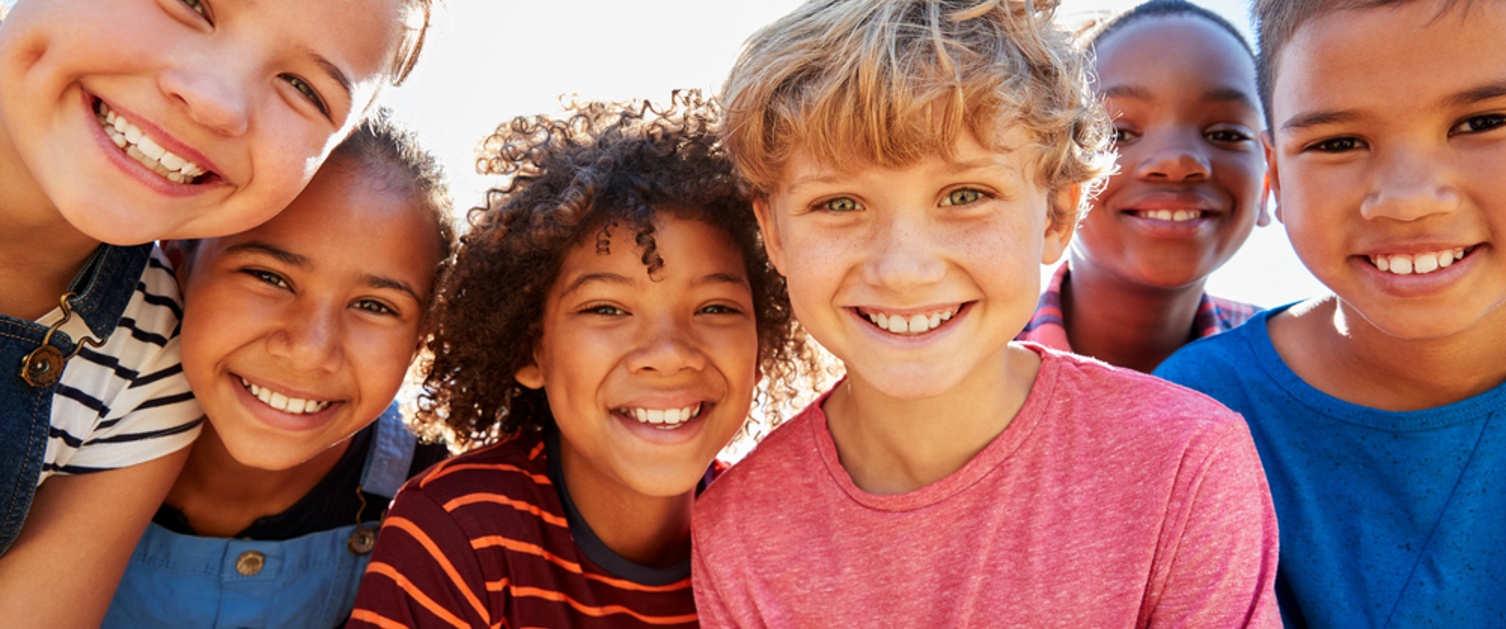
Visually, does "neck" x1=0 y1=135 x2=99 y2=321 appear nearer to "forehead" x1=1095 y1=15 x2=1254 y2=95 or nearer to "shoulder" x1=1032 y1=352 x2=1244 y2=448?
"shoulder" x1=1032 y1=352 x2=1244 y2=448

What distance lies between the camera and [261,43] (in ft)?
6.54

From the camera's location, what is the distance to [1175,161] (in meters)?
2.86

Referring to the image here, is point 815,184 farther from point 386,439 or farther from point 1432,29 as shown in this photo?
point 386,439

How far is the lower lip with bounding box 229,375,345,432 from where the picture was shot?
2.40 meters

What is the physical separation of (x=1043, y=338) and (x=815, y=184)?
1433 millimetres

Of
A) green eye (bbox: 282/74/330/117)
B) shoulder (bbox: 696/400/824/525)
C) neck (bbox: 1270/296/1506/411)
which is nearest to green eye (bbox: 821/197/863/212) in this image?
shoulder (bbox: 696/400/824/525)

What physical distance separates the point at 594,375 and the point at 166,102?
3.03 feet

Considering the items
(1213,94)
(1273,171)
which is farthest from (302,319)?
(1213,94)

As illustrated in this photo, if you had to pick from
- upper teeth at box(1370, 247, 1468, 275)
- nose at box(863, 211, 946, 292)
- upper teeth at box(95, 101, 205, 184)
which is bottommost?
upper teeth at box(1370, 247, 1468, 275)

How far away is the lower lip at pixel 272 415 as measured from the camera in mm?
2396

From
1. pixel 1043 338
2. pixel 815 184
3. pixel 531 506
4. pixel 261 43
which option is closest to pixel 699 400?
pixel 531 506

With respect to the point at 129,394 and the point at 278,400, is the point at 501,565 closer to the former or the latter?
the point at 278,400

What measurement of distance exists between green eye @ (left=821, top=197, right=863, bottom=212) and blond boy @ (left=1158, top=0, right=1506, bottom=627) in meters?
0.87

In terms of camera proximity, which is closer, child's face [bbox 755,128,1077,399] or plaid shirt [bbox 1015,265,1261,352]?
child's face [bbox 755,128,1077,399]
